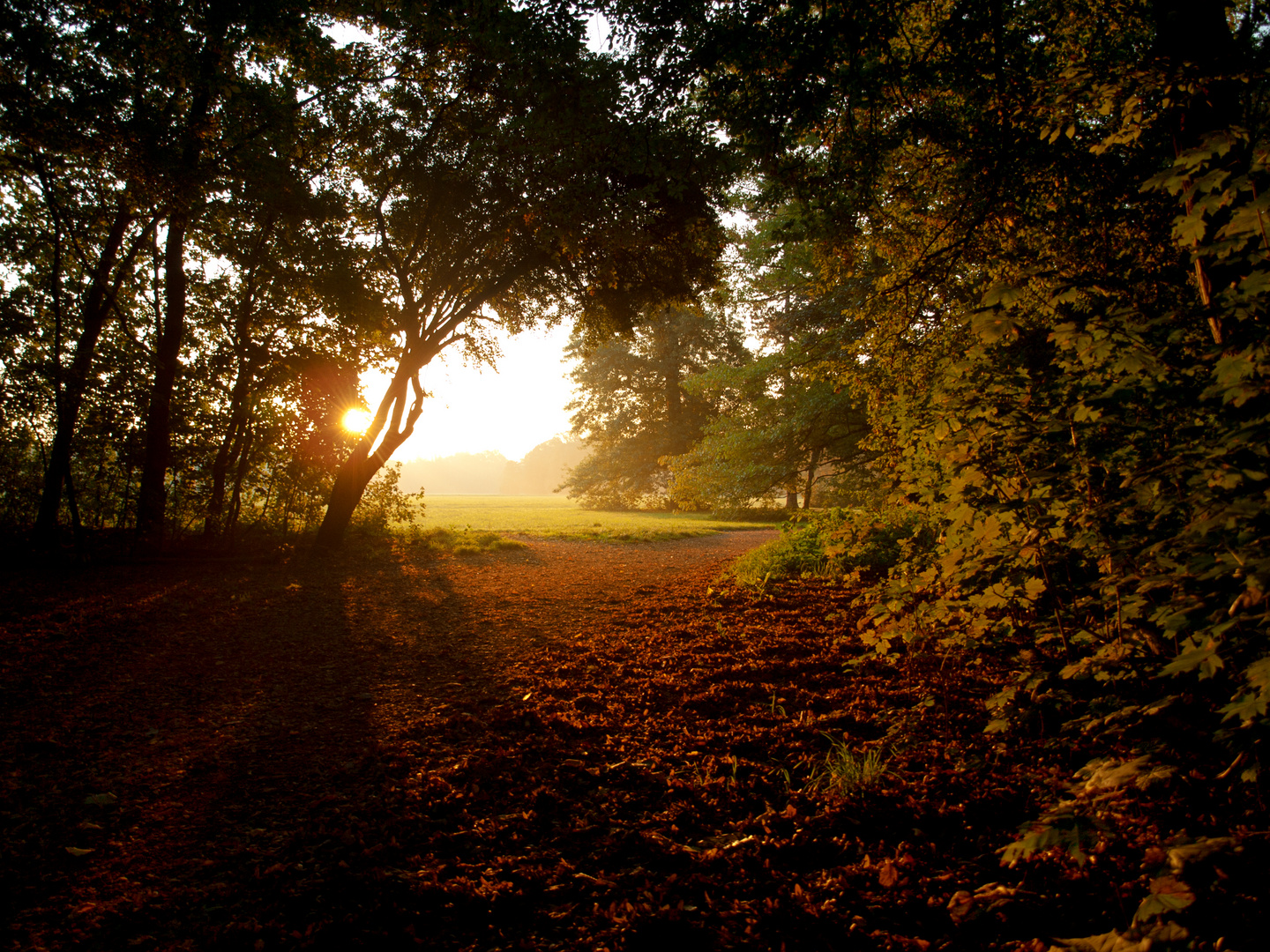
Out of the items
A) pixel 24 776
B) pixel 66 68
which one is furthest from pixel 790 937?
pixel 66 68

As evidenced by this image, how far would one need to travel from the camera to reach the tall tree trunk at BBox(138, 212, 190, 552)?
7820 mm

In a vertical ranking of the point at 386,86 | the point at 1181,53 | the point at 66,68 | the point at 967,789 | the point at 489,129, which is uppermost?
the point at 386,86

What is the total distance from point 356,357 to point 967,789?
993cm

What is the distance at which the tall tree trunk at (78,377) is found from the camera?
695cm

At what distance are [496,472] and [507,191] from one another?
107169 millimetres

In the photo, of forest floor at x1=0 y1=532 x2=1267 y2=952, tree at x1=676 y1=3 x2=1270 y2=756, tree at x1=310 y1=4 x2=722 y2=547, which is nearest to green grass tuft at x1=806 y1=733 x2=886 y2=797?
forest floor at x1=0 y1=532 x2=1267 y2=952

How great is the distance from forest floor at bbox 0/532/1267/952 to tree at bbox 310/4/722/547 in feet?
17.2

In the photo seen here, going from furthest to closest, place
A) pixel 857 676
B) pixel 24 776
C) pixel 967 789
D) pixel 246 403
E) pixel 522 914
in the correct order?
pixel 246 403
pixel 857 676
pixel 24 776
pixel 967 789
pixel 522 914

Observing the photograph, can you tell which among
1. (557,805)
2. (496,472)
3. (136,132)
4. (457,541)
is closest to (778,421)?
(457,541)

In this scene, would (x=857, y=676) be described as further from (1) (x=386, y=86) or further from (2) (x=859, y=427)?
(2) (x=859, y=427)

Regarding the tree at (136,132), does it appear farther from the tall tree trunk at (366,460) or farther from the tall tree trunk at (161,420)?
the tall tree trunk at (366,460)

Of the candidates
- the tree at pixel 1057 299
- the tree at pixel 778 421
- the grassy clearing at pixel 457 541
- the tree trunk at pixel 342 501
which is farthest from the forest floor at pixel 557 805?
the tree at pixel 778 421

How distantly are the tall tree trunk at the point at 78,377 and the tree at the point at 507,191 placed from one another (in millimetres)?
3218

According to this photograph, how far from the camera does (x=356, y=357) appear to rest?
9.47 m
